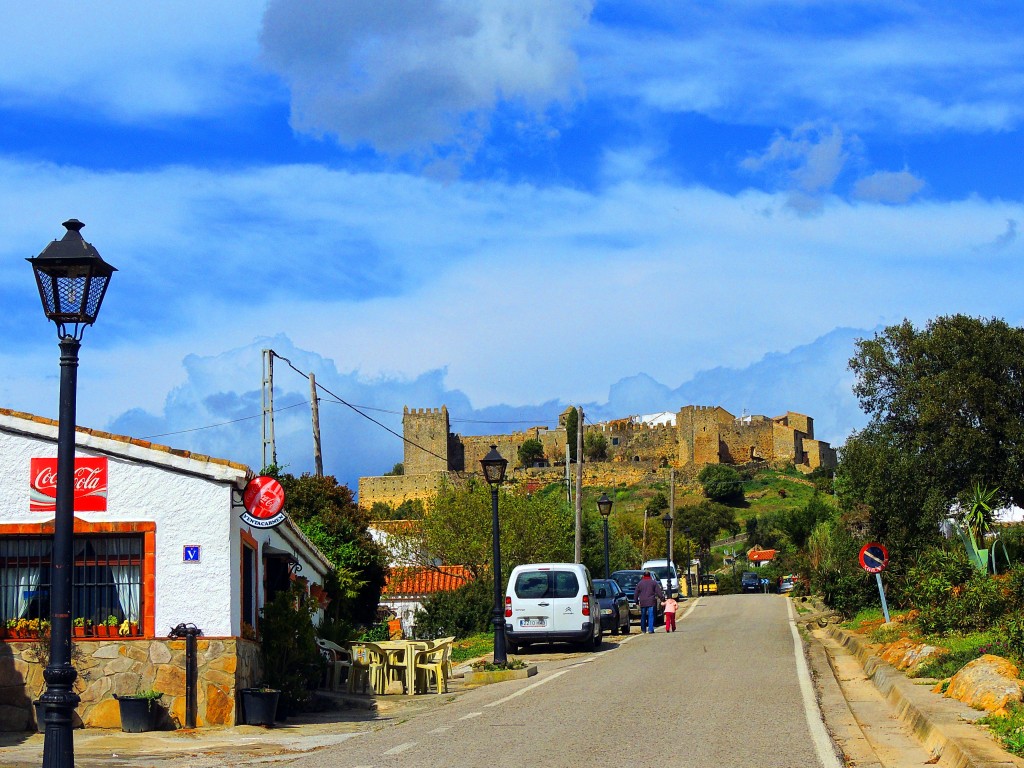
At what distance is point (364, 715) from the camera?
1479cm

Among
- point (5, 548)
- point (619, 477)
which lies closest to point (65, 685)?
point (5, 548)

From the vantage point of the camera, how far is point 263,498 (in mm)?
14102

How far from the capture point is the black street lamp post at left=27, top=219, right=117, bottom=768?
332 inches

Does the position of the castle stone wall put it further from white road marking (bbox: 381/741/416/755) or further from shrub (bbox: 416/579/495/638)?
white road marking (bbox: 381/741/416/755)

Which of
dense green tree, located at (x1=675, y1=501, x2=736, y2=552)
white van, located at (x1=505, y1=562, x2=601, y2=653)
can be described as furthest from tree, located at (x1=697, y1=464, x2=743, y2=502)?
white van, located at (x1=505, y1=562, x2=601, y2=653)

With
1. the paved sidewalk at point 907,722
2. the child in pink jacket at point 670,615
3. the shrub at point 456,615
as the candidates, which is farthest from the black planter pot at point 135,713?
the child in pink jacket at point 670,615

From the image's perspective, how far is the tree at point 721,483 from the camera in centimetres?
11912

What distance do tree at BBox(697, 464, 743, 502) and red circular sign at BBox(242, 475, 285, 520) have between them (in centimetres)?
10749

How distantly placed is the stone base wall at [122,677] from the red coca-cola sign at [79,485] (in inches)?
59.3

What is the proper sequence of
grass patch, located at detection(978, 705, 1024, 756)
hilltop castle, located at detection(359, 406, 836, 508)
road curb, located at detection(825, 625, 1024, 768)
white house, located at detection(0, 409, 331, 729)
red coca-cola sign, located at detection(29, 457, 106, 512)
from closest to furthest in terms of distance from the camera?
road curb, located at detection(825, 625, 1024, 768)
grass patch, located at detection(978, 705, 1024, 756)
white house, located at detection(0, 409, 331, 729)
red coca-cola sign, located at detection(29, 457, 106, 512)
hilltop castle, located at detection(359, 406, 836, 508)

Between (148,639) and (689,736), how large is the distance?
6.05m

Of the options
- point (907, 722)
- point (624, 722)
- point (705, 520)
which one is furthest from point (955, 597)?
point (705, 520)

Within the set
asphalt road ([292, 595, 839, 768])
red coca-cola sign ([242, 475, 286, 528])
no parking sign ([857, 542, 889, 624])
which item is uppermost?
red coca-cola sign ([242, 475, 286, 528])

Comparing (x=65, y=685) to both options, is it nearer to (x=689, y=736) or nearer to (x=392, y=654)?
(x=689, y=736)
